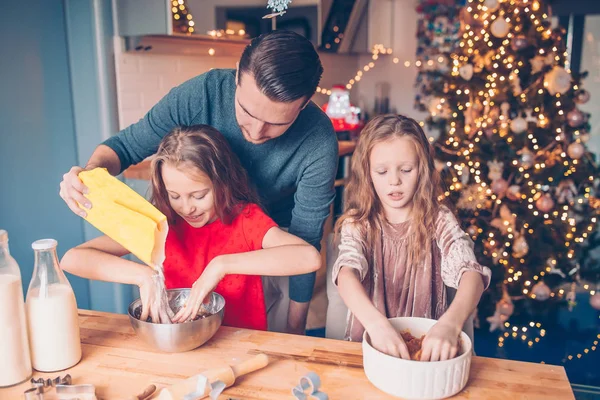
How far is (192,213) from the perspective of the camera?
1273 mm

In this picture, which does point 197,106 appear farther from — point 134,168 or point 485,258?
point 485,258

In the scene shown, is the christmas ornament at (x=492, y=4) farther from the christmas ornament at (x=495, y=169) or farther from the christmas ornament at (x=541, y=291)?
the christmas ornament at (x=541, y=291)

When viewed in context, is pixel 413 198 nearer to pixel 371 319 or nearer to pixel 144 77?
pixel 371 319

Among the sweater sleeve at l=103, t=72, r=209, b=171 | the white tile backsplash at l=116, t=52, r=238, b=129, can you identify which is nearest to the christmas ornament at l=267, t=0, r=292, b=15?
the sweater sleeve at l=103, t=72, r=209, b=171

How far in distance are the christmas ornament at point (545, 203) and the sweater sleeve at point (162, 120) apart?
6.75ft

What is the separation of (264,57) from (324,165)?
1.34 feet

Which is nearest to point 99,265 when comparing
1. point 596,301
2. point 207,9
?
point 207,9

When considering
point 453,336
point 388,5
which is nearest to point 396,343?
point 453,336

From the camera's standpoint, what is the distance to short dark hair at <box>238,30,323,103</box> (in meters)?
1.15

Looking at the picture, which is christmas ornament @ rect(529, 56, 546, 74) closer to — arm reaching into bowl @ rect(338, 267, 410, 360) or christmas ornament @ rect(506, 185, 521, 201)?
christmas ornament @ rect(506, 185, 521, 201)

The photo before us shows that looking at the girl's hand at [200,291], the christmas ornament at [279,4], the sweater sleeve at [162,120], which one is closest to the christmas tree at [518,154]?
the sweater sleeve at [162,120]

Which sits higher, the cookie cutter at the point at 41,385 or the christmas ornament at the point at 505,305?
the cookie cutter at the point at 41,385

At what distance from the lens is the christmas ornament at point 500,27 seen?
273 centimetres

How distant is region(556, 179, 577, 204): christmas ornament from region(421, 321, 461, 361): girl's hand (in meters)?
2.24
